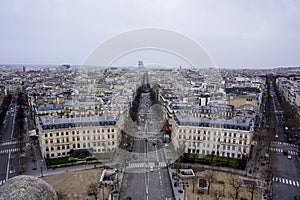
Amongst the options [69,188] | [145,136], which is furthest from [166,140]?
[69,188]

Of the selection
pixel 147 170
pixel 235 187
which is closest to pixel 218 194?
pixel 235 187

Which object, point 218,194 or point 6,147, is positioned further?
point 6,147

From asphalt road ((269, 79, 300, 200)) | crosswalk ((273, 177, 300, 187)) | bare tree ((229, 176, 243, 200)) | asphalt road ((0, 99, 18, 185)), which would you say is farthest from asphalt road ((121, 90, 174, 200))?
asphalt road ((0, 99, 18, 185))

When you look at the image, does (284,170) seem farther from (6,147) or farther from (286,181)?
(6,147)

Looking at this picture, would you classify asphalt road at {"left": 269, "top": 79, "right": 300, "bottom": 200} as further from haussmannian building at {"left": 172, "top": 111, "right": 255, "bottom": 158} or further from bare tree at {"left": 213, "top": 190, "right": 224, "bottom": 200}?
bare tree at {"left": 213, "top": 190, "right": 224, "bottom": 200}

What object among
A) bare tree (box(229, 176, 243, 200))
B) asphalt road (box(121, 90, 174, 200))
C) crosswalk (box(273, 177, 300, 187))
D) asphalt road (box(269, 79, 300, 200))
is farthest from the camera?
crosswalk (box(273, 177, 300, 187))

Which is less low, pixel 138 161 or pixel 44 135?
pixel 44 135

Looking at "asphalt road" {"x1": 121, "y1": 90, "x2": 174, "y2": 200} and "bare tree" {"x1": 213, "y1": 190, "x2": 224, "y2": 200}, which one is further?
"asphalt road" {"x1": 121, "y1": 90, "x2": 174, "y2": 200}

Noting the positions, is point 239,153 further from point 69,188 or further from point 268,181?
point 69,188
